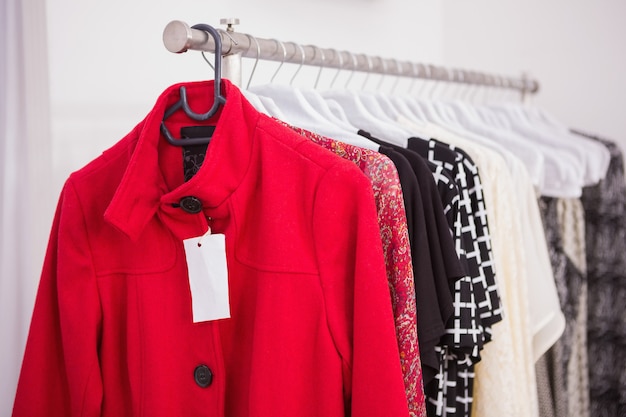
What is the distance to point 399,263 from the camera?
0.95 metres

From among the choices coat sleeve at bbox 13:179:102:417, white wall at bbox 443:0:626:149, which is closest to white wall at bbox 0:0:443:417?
coat sleeve at bbox 13:179:102:417

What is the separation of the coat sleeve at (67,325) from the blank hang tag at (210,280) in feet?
0.59

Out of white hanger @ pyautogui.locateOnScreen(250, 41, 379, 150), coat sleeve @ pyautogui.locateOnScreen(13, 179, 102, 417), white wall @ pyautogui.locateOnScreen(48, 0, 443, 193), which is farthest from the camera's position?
white wall @ pyautogui.locateOnScreen(48, 0, 443, 193)

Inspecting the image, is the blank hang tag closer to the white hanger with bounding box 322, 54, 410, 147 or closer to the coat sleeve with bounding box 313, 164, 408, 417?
the coat sleeve with bounding box 313, 164, 408, 417

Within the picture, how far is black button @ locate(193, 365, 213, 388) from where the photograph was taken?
0.95 meters

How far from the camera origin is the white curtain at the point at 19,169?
Result: 1.20m

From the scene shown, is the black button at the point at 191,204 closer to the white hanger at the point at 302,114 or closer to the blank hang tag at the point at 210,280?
the blank hang tag at the point at 210,280

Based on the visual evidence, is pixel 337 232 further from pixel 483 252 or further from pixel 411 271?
pixel 483 252

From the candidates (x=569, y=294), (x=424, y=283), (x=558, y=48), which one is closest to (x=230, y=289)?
(x=424, y=283)

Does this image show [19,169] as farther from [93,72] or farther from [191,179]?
[191,179]

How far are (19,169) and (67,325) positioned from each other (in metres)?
0.41

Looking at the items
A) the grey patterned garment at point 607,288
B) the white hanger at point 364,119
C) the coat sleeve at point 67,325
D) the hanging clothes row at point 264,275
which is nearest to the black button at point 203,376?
the hanging clothes row at point 264,275

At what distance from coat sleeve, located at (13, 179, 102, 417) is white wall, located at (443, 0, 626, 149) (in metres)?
1.86

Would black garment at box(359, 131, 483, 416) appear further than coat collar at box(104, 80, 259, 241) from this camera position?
Yes
